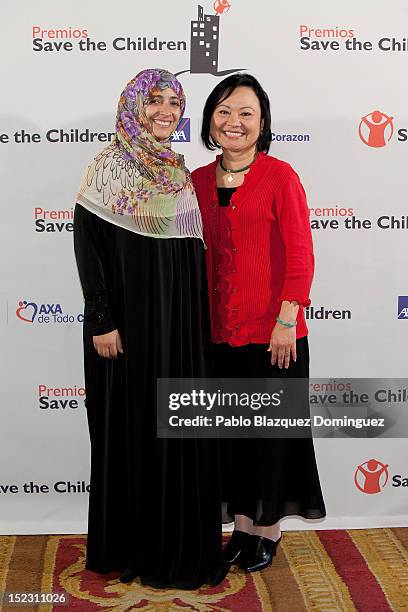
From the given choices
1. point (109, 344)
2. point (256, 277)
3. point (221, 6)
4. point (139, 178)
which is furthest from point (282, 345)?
point (221, 6)

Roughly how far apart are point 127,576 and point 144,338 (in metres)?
0.77

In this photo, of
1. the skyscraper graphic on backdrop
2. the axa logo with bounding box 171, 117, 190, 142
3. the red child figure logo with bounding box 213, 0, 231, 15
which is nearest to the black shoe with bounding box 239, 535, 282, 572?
the axa logo with bounding box 171, 117, 190, 142

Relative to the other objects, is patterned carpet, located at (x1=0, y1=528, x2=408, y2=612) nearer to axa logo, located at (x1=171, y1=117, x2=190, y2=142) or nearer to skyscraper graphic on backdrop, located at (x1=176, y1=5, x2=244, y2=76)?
axa logo, located at (x1=171, y1=117, x2=190, y2=142)

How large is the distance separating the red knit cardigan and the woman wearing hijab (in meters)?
0.09

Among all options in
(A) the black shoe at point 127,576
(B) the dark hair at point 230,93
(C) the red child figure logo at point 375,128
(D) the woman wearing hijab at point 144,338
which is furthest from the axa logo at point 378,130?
(A) the black shoe at point 127,576

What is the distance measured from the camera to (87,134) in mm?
2717

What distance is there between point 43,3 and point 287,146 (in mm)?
1040

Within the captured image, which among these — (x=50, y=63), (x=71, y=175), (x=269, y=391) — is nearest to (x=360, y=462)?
(x=269, y=391)

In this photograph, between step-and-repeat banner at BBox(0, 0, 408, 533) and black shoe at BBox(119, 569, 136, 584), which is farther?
step-and-repeat banner at BBox(0, 0, 408, 533)

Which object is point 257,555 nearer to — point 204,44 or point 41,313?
point 41,313

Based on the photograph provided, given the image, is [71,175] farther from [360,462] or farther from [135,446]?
[360,462]

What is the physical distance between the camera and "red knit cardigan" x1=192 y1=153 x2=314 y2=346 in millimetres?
2262

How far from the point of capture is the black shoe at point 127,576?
231cm

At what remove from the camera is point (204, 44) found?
2680 mm
